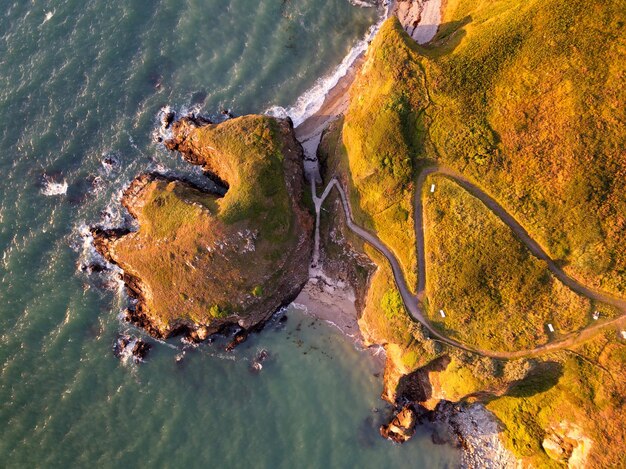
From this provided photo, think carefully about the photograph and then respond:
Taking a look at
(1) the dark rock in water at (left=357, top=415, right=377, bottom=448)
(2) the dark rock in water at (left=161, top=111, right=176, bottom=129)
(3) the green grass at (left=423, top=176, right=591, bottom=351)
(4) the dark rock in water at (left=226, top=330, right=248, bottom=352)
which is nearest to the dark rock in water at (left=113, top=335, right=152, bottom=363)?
(4) the dark rock in water at (left=226, top=330, right=248, bottom=352)

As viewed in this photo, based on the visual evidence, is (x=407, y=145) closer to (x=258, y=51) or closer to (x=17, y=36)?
(x=258, y=51)

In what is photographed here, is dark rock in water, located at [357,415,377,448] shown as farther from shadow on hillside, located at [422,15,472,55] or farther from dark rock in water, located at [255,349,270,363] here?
shadow on hillside, located at [422,15,472,55]

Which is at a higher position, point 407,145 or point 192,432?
point 407,145

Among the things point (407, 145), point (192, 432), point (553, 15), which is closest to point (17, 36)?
point (407, 145)

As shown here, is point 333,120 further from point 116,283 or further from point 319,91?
point 116,283

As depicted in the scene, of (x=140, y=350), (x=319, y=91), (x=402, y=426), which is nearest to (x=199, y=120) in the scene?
(x=319, y=91)

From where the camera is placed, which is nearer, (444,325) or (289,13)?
(444,325)
